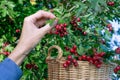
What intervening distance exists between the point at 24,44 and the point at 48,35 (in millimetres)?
1138

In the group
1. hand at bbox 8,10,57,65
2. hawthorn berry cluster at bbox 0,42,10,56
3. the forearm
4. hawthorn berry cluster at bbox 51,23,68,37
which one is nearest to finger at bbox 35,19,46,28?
hand at bbox 8,10,57,65

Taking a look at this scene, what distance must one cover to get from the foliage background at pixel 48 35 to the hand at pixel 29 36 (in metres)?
0.23

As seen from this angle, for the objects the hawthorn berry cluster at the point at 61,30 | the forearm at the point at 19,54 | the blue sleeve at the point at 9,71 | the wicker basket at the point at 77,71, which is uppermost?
the forearm at the point at 19,54

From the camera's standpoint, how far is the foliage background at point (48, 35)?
2.18m

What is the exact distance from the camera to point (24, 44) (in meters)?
1.49

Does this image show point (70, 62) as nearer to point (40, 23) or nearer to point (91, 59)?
point (91, 59)

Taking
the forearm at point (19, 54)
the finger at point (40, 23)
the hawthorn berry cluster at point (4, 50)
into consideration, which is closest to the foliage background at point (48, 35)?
the hawthorn berry cluster at point (4, 50)

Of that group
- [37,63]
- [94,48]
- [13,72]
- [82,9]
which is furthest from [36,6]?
[13,72]

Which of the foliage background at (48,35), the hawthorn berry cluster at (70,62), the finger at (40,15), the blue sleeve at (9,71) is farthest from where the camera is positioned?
the foliage background at (48,35)

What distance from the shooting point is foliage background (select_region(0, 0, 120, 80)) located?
2182 mm

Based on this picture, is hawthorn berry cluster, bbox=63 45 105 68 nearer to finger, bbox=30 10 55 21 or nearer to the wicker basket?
the wicker basket

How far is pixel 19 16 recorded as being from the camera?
295cm

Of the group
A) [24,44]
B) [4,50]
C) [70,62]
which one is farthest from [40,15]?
[4,50]

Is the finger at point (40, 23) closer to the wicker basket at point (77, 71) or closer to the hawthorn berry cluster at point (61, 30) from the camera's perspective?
the wicker basket at point (77, 71)
